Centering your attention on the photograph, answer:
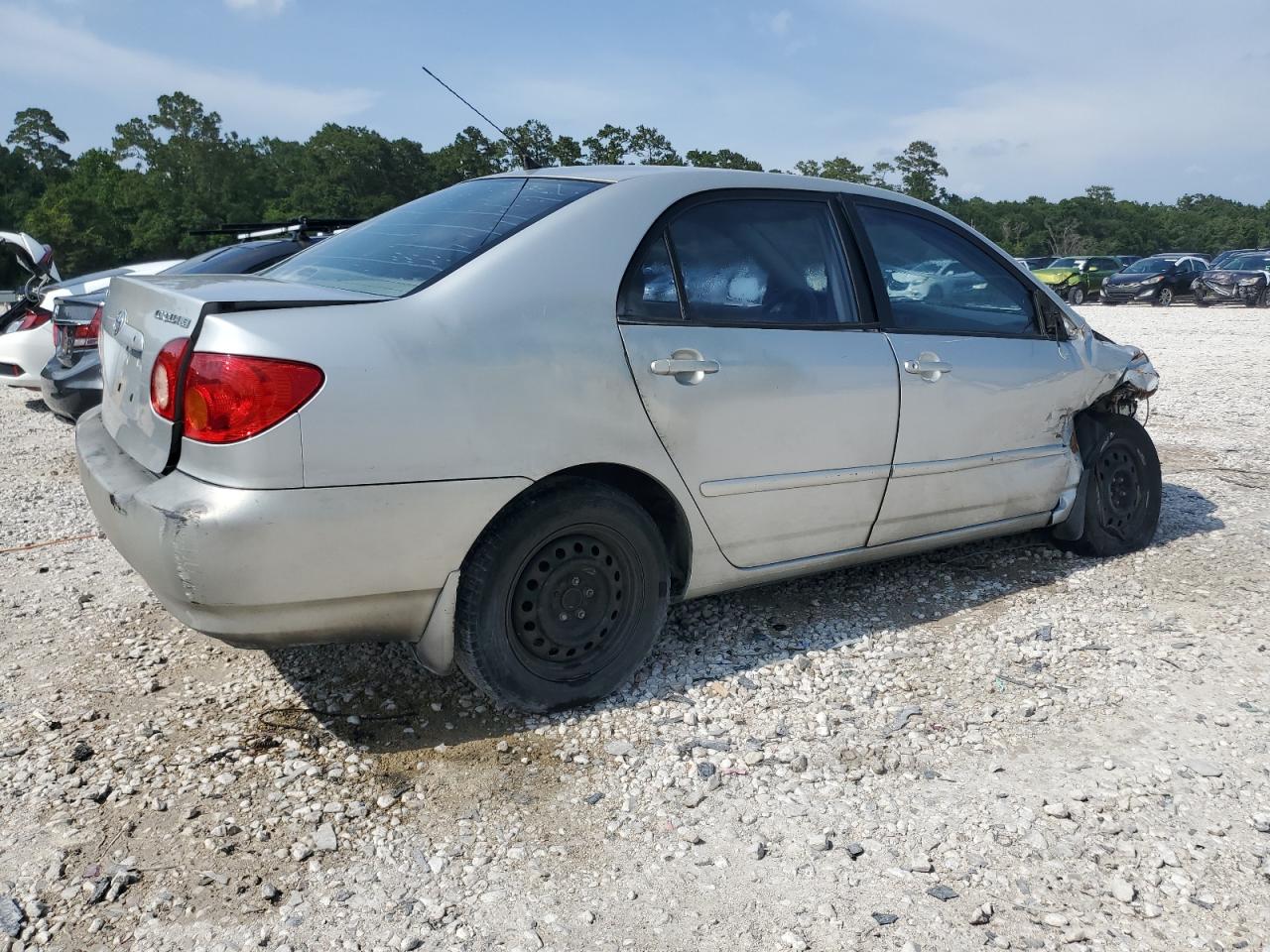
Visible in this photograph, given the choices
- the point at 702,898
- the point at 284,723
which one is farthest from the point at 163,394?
the point at 702,898

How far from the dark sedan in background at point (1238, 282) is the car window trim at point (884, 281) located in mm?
28216

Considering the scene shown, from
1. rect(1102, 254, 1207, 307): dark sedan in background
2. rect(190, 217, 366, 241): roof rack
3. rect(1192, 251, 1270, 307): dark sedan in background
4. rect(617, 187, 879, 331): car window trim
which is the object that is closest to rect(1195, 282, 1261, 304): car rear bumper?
rect(1192, 251, 1270, 307): dark sedan in background

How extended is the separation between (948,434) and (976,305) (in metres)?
0.66

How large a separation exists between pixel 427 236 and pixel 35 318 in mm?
6958

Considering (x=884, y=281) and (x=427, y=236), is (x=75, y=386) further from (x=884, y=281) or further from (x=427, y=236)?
(x=884, y=281)

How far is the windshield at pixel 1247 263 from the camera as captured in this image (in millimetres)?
28158

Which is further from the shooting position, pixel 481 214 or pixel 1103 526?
pixel 1103 526

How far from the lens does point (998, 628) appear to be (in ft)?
12.8

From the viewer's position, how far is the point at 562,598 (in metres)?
3.05

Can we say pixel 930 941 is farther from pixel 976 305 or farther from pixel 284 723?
pixel 976 305

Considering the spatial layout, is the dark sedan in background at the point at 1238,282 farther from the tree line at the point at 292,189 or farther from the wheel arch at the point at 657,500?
the wheel arch at the point at 657,500

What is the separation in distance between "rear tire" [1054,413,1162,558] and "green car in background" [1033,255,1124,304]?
3108cm

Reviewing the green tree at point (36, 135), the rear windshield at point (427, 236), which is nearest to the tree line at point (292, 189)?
the green tree at point (36, 135)

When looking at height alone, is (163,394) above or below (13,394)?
above
